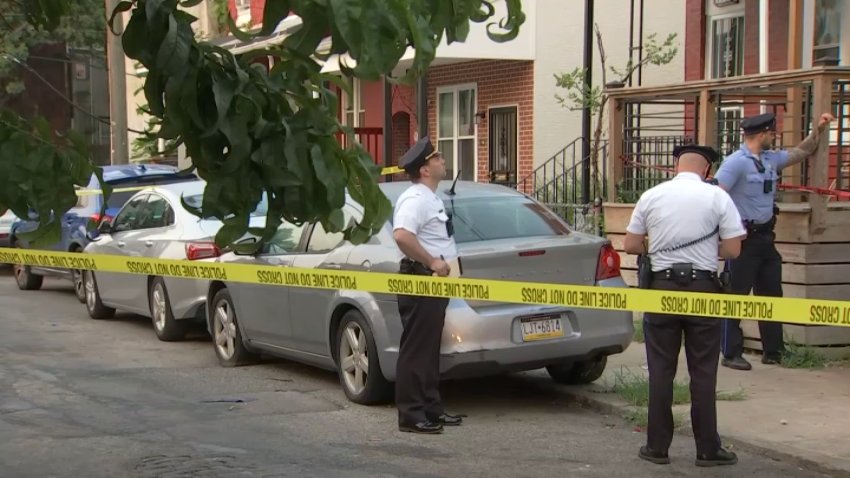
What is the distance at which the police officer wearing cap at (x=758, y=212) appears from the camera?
28.3 ft

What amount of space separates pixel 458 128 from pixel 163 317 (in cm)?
928

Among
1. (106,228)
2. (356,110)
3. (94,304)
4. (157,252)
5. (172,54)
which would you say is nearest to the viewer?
(172,54)

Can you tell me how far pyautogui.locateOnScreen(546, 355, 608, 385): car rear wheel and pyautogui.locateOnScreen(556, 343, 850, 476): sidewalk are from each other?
9cm

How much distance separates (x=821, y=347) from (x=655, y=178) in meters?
2.72

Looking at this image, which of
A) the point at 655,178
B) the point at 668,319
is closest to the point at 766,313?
the point at 668,319

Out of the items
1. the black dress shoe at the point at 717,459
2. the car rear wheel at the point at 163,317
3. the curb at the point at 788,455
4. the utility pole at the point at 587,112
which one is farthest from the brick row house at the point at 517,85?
the black dress shoe at the point at 717,459

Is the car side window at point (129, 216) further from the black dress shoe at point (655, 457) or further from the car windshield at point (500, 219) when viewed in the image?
the black dress shoe at point (655, 457)

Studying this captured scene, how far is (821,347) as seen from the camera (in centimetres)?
925

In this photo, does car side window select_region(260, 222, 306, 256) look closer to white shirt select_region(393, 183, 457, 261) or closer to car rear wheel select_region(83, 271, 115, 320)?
white shirt select_region(393, 183, 457, 261)

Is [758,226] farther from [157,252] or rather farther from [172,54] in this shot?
[172,54]

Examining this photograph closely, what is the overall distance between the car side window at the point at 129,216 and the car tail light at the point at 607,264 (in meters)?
6.13

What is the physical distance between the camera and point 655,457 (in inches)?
257

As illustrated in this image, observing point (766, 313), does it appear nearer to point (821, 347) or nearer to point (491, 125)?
point (821, 347)

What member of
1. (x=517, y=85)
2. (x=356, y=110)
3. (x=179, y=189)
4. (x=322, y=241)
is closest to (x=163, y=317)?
(x=179, y=189)
